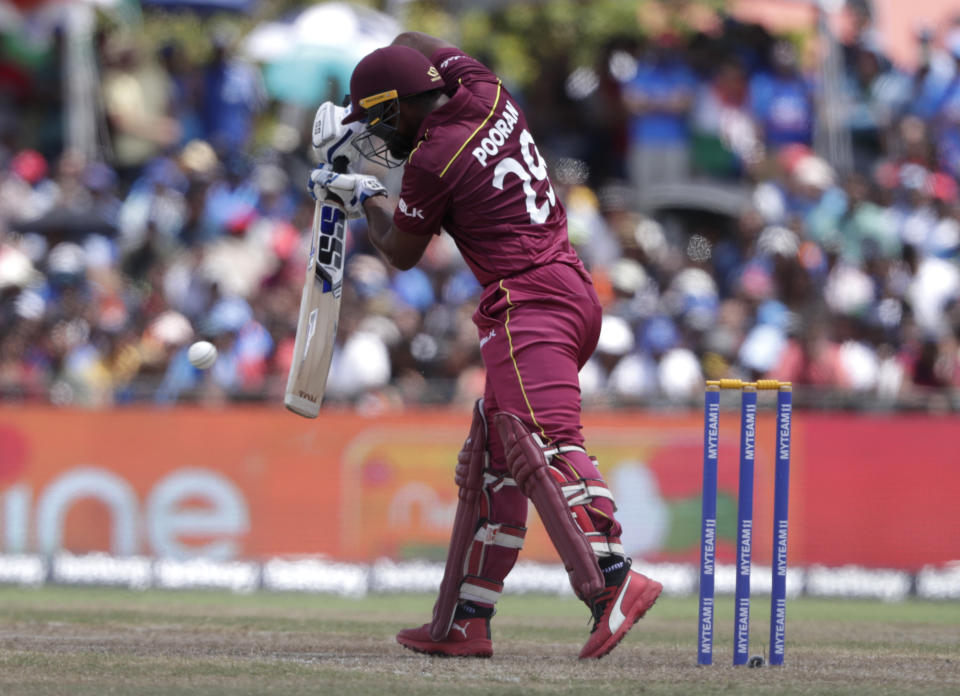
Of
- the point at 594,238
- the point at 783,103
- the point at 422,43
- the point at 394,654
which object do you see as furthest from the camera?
the point at 783,103

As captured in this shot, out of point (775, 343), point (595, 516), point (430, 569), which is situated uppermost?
point (775, 343)

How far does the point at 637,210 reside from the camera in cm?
1595

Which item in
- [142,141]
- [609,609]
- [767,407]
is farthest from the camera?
[142,141]

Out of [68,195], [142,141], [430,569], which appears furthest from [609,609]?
[142,141]

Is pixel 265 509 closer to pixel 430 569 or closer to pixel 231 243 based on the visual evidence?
pixel 430 569

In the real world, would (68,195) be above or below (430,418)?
above

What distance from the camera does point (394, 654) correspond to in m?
6.70

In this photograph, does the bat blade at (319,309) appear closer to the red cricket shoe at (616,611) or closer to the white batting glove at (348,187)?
the white batting glove at (348,187)

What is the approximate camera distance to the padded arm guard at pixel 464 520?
672 cm

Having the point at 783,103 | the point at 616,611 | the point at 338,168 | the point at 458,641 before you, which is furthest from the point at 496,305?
the point at 783,103

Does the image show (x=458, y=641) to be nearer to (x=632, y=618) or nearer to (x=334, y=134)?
(x=632, y=618)

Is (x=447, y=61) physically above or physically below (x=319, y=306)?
above

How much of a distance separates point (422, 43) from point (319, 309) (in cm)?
130

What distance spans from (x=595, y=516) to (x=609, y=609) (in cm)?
39
